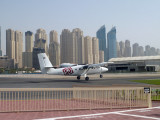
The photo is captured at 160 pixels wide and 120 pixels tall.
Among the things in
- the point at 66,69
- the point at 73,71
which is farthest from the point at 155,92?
the point at 73,71

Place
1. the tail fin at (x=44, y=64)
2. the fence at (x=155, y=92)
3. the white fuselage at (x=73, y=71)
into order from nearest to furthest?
the fence at (x=155, y=92)
the white fuselage at (x=73, y=71)
the tail fin at (x=44, y=64)

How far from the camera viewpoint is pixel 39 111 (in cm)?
1272

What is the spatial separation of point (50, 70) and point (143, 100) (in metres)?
34.0

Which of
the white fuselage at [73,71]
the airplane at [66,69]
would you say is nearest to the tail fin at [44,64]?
the airplane at [66,69]

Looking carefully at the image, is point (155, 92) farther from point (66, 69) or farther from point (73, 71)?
point (73, 71)

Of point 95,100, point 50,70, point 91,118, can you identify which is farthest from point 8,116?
point 50,70

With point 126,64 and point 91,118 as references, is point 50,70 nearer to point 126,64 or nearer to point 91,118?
point 91,118

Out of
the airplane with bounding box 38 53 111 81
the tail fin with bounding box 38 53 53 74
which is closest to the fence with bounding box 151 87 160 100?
the airplane with bounding box 38 53 111 81

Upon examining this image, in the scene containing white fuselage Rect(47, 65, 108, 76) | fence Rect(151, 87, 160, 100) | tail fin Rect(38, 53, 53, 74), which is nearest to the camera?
fence Rect(151, 87, 160, 100)

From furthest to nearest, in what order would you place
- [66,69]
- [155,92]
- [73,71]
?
[73,71], [66,69], [155,92]

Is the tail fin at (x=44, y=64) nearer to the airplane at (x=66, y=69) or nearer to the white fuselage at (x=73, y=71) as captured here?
the airplane at (x=66, y=69)

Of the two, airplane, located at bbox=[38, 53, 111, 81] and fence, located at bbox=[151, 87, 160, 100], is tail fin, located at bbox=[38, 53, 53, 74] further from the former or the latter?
fence, located at bbox=[151, 87, 160, 100]

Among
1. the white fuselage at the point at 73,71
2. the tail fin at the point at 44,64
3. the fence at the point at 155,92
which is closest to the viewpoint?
the fence at the point at 155,92

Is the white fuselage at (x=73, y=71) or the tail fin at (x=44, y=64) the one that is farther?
the tail fin at (x=44, y=64)
